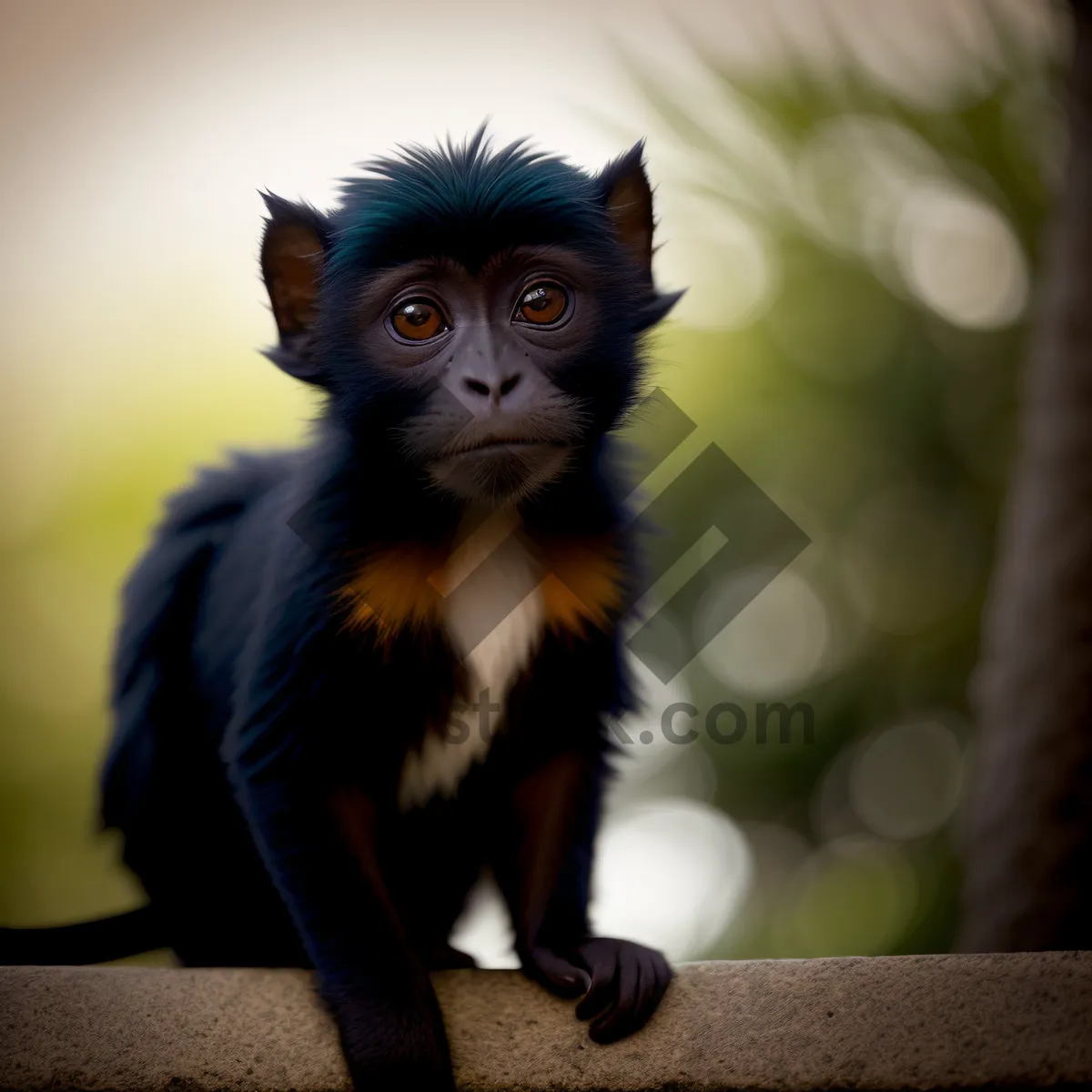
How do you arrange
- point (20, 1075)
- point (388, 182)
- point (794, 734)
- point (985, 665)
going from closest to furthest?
point (20, 1075), point (388, 182), point (985, 665), point (794, 734)

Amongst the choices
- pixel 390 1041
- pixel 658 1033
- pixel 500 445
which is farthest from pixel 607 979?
pixel 500 445

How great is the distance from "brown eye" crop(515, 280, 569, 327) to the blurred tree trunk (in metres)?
2.26

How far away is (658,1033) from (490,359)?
141 centimetres

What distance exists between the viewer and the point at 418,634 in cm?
273

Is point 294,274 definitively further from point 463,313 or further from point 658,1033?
point 658,1033

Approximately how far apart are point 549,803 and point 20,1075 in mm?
1235

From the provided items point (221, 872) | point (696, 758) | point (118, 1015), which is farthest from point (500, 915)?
point (696, 758)

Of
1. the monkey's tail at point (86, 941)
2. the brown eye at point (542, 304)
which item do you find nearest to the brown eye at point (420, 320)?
the brown eye at point (542, 304)

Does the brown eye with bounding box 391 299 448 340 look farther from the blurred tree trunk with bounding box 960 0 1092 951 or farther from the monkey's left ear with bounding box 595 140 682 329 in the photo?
the blurred tree trunk with bounding box 960 0 1092 951

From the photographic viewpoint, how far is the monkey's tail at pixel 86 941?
9.36 ft

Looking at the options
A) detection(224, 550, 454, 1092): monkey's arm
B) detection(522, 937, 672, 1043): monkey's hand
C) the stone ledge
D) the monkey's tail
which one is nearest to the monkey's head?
detection(224, 550, 454, 1092): monkey's arm

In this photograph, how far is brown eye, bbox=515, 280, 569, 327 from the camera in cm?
270

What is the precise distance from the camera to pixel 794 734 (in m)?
5.76

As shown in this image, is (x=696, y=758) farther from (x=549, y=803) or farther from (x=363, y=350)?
(x=363, y=350)
